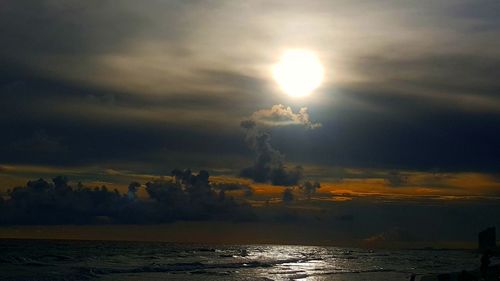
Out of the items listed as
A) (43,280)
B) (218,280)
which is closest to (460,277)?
(218,280)

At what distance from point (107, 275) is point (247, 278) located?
17600 mm

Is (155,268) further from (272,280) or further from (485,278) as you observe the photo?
(485,278)

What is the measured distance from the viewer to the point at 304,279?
71.2 m

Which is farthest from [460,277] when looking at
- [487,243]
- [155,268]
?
[487,243]

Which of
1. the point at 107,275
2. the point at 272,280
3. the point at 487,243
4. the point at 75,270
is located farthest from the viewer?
the point at 487,243

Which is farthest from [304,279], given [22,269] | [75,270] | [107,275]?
[22,269]

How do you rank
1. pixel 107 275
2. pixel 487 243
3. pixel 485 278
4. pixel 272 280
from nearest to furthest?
pixel 485 278, pixel 272 280, pixel 107 275, pixel 487 243

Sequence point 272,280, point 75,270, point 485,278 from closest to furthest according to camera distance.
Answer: point 485,278 < point 272,280 < point 75,270

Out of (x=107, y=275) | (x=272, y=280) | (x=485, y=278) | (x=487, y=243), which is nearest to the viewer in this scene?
(x=485, y=278)

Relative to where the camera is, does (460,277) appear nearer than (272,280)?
Yes

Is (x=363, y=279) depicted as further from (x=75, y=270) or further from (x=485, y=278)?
(x=75, y=270)

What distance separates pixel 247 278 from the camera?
7281cm

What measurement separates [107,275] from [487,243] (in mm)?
72012

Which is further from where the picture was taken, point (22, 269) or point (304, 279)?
point (22, 269)
